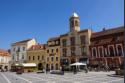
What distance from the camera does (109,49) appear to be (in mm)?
32906

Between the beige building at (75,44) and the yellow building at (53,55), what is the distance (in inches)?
75.8

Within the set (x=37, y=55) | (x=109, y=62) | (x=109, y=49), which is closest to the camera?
(x=109, y=62)

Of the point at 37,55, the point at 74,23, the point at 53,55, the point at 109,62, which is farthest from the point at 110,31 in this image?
the point at 37,55

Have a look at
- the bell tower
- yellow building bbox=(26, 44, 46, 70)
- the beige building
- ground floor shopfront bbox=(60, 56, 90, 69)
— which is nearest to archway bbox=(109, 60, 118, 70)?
ground floor shopfront bbox=(60, 56, 90, 69)

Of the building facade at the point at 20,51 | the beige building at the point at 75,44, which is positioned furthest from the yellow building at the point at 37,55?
the beige building at the point at 75,44

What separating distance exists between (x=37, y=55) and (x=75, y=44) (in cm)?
1595

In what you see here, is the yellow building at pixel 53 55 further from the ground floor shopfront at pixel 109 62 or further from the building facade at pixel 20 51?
the ground floor shopfront at pixel 109 62

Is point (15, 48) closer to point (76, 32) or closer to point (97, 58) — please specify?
point (76, 32)

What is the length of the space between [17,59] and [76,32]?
87.5 feet

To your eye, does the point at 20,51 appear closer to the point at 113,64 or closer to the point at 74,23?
the point at 74,23

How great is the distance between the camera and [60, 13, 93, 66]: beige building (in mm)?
37344

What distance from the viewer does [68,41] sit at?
1610 inches

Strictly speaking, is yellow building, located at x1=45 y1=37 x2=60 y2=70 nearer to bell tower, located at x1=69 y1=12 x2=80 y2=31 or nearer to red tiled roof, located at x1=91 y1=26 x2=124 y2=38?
bell tower, located at x1=69 y1=12 x2=80 y2=31

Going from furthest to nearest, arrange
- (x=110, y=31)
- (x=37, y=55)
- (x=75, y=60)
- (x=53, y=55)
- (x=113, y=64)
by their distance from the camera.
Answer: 1. (x=37, y=55)
2. (x=53, y=55)
3. (x=75, y=60)
4. (x=110, y=31)
5. (x=113, y=64)
